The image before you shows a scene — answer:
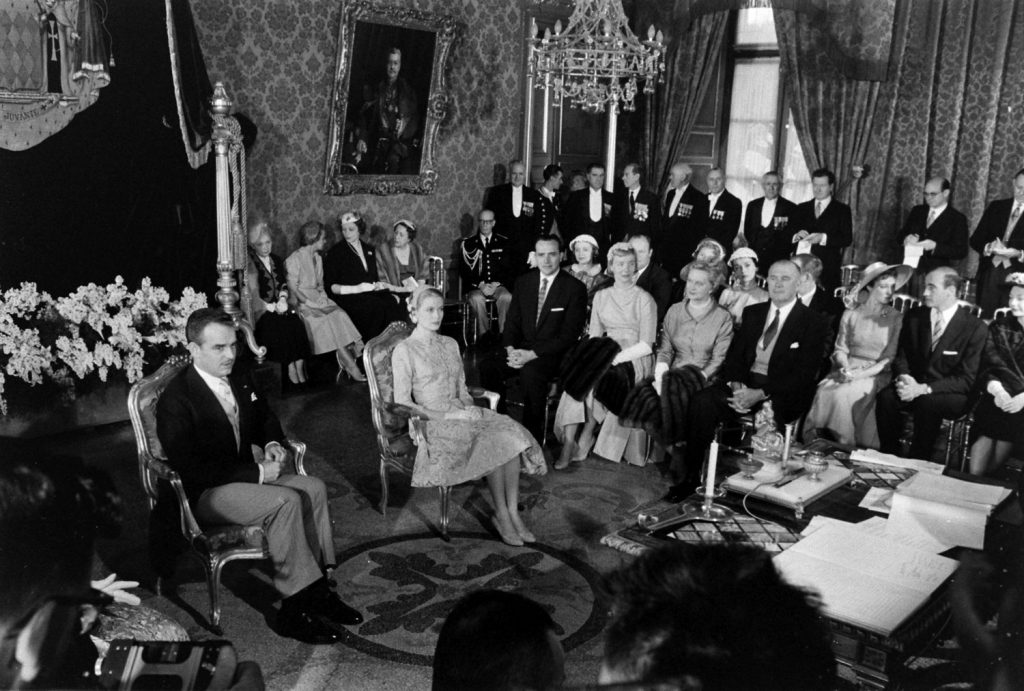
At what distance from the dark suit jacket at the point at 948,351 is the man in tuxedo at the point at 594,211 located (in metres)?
4.18

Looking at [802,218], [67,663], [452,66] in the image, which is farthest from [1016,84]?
[67,663]

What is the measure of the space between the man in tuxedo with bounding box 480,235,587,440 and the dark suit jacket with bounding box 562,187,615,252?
3.45 m

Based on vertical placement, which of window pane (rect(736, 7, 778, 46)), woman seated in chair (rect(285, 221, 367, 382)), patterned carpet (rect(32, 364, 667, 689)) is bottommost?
patterned carpet (rect(32, 364, 667, 689))

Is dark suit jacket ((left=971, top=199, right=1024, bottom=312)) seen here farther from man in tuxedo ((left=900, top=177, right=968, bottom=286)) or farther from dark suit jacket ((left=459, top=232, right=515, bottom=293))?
dark suit jacket ((left=459, top=232, right=515, bottom=293))

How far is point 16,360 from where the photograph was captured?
5453mm

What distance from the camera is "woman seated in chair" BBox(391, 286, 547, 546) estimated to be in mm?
4504

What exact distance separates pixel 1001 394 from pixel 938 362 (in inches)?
16.4

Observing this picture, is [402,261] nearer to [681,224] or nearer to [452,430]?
[681,224]

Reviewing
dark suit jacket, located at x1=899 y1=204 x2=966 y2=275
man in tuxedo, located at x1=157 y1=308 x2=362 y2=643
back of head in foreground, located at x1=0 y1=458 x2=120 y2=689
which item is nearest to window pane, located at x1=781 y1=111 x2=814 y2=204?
dark suit jacket, located at x1=899 y1=204 x2=966 y2=275

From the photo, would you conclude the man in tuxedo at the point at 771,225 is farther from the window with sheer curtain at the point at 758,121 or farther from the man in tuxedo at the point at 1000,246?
the man in tuxedo at the point at 1000,246

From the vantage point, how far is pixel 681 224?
905cm

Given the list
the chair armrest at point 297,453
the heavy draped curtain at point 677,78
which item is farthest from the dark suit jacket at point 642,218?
the chair armrest at point 297,453

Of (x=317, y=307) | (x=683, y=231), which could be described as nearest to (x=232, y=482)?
(x=317, y=307)

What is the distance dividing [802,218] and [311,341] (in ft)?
14.7
